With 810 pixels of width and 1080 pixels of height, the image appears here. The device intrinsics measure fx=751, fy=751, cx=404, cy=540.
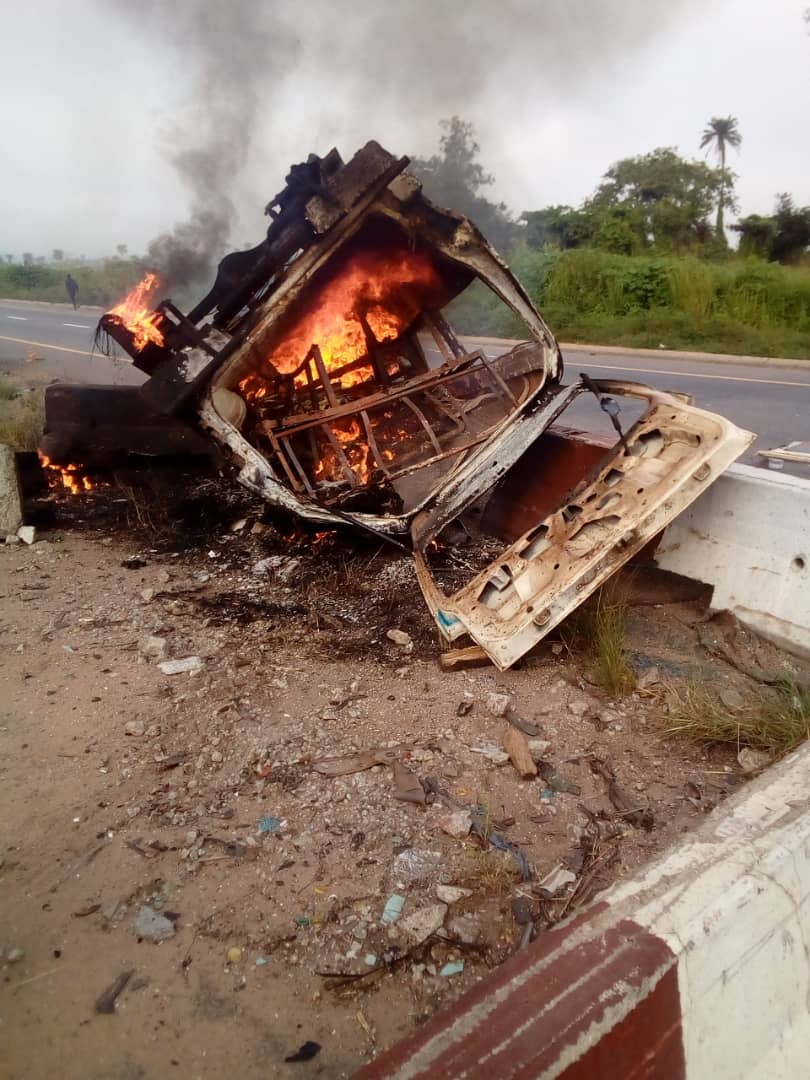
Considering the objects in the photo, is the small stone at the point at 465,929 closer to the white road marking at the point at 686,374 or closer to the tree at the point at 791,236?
the white road marking at the point at 686,374

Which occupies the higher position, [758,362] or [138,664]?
[758,362]

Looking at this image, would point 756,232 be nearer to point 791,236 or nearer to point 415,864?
point 791,236

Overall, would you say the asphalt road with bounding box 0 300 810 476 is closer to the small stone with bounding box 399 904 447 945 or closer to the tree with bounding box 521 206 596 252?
the small stone with bounding box 399 904 447 945

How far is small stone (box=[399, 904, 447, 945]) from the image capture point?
2340mm

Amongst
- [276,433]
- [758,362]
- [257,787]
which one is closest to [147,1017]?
[257,787]

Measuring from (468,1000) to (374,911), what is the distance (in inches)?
47.2

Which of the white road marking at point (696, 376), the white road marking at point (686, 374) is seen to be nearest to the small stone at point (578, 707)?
the white road marking at point (686, 374)

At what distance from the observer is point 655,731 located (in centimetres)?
331

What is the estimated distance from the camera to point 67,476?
22.4 ft

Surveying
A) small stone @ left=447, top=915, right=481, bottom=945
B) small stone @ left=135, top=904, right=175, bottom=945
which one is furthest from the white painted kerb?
small stone @ left=135, top=904, right=175, bottom=945

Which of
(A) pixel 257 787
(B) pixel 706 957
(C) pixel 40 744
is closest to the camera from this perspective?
(B) pixel 706 957

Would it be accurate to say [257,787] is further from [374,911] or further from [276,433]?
[276,433]

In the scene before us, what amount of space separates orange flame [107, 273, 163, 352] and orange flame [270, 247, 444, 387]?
4.67ft

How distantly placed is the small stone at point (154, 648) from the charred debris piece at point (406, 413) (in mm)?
1019
